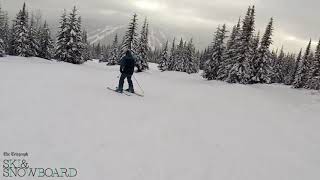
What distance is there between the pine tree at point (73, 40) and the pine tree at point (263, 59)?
29554 millimetres

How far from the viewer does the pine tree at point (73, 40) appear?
5062 cm

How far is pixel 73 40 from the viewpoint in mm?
51062

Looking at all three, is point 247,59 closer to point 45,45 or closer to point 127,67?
point 127,67

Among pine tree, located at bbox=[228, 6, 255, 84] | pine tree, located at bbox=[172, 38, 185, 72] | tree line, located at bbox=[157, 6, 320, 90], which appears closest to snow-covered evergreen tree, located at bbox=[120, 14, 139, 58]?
tree line, located at bbox=[157, 6, 320, 90]

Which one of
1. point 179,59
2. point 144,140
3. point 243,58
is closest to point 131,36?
point 243,58

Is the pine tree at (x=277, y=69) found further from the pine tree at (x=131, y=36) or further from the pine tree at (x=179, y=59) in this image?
the pine tree at (x=131, y=36)

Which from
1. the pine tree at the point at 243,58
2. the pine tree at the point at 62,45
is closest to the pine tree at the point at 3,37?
the pine tree at the point at 62,45

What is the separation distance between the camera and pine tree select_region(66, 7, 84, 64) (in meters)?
50.6

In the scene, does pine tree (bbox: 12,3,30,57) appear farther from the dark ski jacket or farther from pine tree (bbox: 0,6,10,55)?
the dark ski jacket

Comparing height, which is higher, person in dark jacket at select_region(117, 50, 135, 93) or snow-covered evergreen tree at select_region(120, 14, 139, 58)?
snow-covered evergreen tree at select_region(120, 14, 139, 58)

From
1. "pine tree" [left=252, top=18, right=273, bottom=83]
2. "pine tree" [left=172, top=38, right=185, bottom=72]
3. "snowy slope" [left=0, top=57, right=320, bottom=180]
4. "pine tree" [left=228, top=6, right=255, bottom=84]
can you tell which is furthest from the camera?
"pine tree" [left=172, top=38, right=185, bottom=72]

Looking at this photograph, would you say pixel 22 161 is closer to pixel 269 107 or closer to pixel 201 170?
pixel 201 170

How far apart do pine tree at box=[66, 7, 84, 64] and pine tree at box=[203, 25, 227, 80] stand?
22530 mm

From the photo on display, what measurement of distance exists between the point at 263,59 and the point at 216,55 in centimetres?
749
